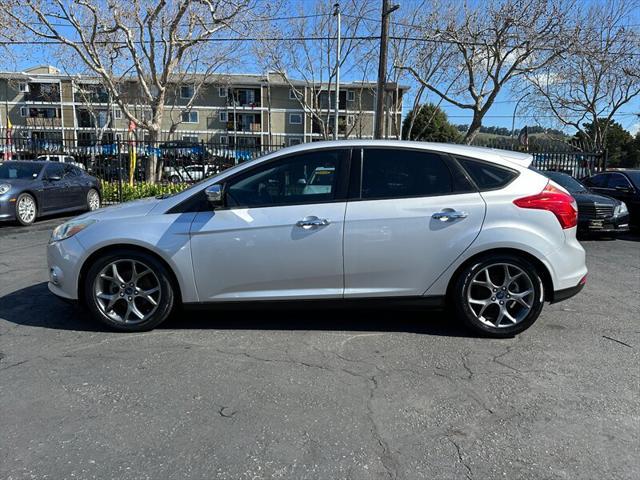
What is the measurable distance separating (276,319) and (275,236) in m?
0.98

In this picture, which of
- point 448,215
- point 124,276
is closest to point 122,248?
point 124,276

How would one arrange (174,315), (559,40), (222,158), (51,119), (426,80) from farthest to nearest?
(51,119)
(426,80)
(559,40)
(222,158)
(174,315)

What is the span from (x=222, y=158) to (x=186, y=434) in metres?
14.2

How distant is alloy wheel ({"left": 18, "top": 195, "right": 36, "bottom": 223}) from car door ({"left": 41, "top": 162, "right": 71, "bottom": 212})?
10.9 inches

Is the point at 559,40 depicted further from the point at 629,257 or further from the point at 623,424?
the point at 623,424

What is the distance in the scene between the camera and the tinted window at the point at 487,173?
412cm

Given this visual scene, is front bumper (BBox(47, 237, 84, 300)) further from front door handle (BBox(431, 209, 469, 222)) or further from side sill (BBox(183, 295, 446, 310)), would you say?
front door handle (BBox(431, 209, 469, 222))

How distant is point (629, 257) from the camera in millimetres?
8398

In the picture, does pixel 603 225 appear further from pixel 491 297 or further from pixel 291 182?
pixel 291 182

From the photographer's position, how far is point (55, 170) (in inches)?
442

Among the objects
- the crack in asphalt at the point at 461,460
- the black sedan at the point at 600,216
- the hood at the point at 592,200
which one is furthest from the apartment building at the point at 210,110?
the crack in asphalt at the point at 461,460

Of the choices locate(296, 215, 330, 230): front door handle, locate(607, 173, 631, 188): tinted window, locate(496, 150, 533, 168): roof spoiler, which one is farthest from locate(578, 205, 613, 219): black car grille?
locate(296, 215, 330, 230): front door handle

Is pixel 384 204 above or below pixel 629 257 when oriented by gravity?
above

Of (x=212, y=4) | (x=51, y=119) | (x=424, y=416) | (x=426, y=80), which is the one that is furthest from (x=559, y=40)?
(x=51, y=119)
